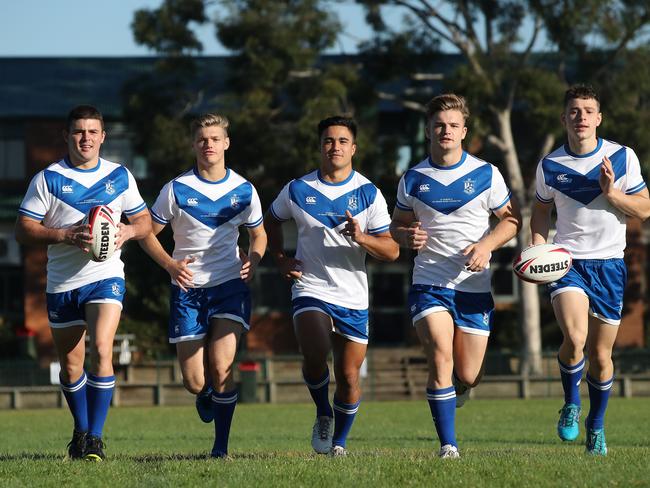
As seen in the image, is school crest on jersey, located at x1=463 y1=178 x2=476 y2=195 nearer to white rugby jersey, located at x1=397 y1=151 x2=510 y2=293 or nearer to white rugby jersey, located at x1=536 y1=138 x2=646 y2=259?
white rugby jersey, located at x1=397 y1=151 x2=510 y2=293

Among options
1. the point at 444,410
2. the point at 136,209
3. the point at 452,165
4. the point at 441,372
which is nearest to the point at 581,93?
the point at 452,165

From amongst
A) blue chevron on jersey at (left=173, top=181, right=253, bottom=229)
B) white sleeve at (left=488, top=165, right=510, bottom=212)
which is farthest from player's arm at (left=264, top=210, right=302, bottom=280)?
white sleeve at (left=488, top=165, right=510, bottom=212)

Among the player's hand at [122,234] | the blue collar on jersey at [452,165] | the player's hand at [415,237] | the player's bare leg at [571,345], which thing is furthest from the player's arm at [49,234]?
the player's bare leg at [571,345]

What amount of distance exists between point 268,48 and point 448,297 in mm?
24520

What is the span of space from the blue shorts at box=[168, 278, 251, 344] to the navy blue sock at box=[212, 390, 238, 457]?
1.80 feet

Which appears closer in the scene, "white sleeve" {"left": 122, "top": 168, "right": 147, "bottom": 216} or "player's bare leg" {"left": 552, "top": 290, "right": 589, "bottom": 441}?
"player's bare leg" {"left": 552, "top": 290, "right": 589, "bottom": 441}

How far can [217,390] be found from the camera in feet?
34.1

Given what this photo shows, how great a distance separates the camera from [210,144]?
34.4 ft

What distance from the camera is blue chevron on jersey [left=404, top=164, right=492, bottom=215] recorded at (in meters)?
10.2

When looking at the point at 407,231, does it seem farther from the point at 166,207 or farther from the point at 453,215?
the point at 166,207

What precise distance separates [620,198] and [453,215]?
1383mm

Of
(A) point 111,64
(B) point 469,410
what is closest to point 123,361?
(B) point 469,410

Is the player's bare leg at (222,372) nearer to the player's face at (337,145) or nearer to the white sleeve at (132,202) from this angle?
the white sleeve at (132,202)

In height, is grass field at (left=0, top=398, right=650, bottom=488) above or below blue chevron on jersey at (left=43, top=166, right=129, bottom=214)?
below
